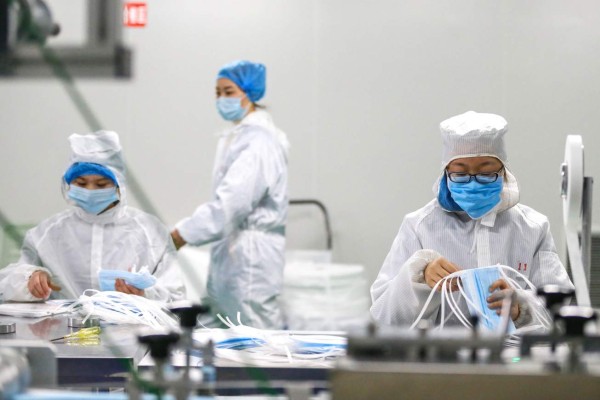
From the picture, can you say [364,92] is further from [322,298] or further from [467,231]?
[467,231]

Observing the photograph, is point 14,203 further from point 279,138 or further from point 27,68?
point 279,138

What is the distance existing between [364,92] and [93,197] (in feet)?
5.84

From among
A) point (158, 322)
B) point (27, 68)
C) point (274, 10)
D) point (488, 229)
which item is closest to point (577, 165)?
point (488, 229)

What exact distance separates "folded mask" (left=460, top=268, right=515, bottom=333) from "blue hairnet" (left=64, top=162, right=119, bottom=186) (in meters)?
1.10

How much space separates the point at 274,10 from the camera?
13.1 ft

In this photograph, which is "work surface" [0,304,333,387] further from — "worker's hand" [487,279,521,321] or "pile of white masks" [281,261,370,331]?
"pile of white masks" [281,261,370,331]

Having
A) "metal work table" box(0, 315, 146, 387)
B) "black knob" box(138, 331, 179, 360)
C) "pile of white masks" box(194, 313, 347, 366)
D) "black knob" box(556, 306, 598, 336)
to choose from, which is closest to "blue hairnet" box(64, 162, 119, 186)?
"metal work table" box(0, 315, 146, 387)

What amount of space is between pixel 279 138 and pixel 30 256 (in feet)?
3.69

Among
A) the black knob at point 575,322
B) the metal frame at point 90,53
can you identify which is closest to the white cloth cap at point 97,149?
the metal frame at point 90,53

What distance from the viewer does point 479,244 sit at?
1977 millimetres

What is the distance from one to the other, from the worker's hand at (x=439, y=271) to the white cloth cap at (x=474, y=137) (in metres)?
0.25

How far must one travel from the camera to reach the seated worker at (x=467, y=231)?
6.18 feet

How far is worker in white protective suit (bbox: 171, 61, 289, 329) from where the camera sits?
3170 millimetres

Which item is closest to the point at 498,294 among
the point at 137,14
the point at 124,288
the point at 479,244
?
the point at 479,244
